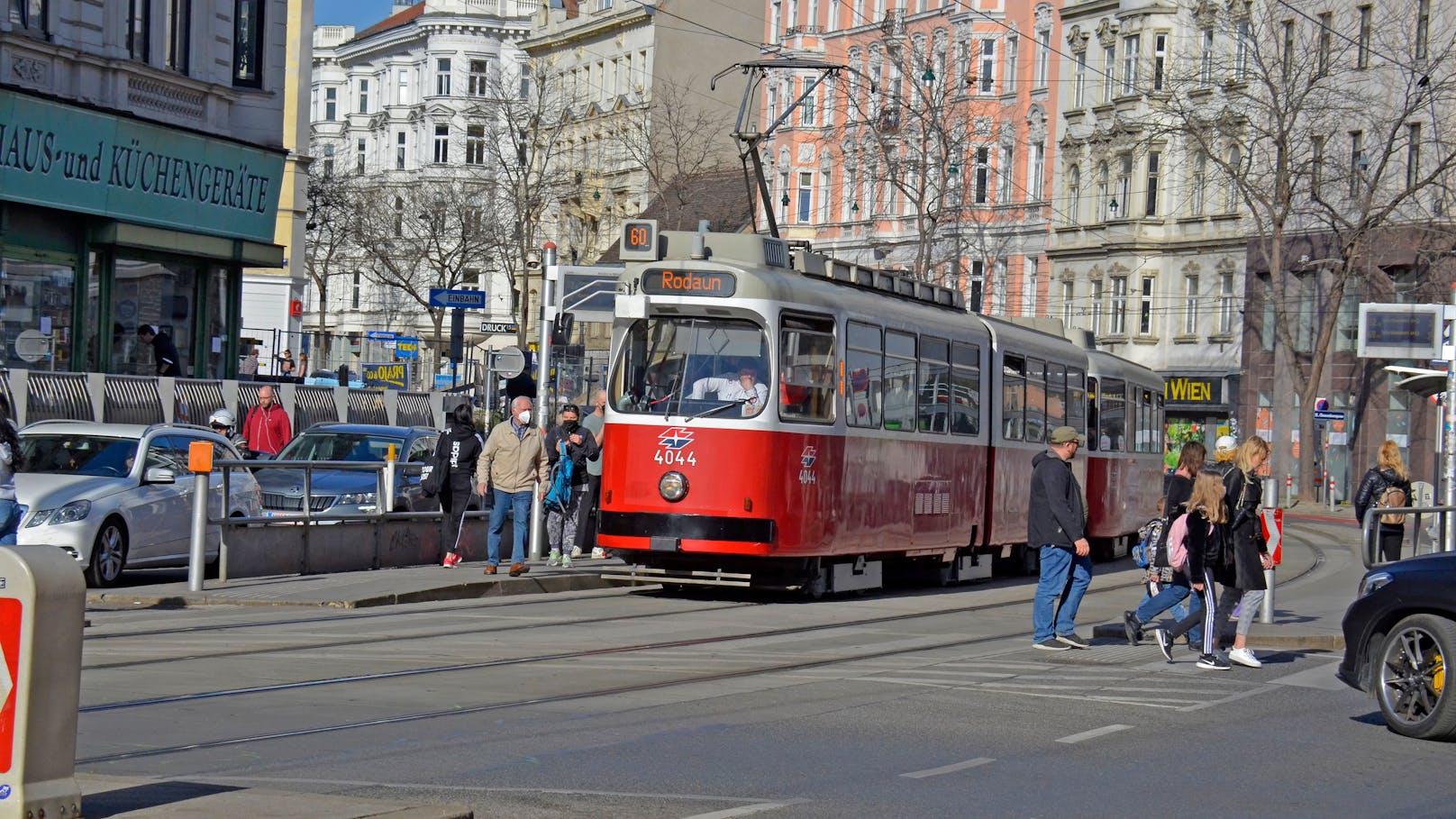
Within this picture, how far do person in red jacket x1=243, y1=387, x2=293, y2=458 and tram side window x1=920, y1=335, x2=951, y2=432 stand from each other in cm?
864

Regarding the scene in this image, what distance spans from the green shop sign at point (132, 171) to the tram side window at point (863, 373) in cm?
1304

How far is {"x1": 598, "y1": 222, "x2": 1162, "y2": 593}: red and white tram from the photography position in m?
18.5

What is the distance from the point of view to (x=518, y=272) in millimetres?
90688

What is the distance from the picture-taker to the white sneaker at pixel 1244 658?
49.4 ft

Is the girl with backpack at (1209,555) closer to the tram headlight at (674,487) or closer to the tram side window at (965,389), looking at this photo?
the tram headlight at (674,487)

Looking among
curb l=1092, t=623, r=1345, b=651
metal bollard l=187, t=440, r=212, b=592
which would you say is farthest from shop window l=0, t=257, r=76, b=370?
curb l=1092, t=623, r=1345, b=651

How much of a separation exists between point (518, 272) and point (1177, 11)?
121 feet

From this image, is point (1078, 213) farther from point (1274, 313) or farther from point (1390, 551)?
point (1390, 551)

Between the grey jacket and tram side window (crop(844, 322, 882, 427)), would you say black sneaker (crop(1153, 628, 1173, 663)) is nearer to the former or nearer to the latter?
the grey jacket

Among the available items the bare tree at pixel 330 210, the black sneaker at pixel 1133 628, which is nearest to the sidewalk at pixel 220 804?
the black sneaker at pixel 1133 628

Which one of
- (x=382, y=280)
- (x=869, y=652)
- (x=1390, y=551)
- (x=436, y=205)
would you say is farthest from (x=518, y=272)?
(x=869, y=652)

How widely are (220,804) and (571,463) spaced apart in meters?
15.1

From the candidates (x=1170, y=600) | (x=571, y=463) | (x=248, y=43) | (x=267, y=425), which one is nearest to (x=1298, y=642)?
(x=1170, y=600)

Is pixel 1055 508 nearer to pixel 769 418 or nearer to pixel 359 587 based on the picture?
pixel 769 418
